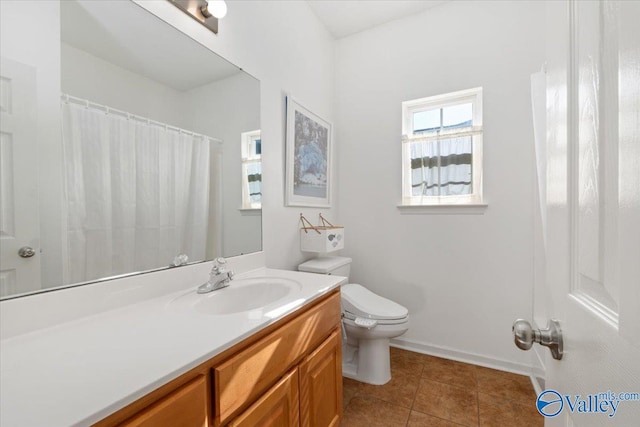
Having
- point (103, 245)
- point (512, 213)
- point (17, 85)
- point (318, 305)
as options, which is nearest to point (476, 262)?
point (512, 213)

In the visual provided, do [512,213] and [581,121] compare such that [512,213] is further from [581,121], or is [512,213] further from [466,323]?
[581,121]

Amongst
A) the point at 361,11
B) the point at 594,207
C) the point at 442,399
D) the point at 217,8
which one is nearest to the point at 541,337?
the point at 594,207

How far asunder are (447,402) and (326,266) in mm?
1082

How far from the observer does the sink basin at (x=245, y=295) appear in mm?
1094

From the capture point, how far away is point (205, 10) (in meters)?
1.26

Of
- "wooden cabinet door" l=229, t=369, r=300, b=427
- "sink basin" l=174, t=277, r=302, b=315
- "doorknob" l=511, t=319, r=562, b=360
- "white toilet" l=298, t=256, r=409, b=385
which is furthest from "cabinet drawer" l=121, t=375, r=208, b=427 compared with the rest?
"white toilet" l=298, t=256, r=409, b=385

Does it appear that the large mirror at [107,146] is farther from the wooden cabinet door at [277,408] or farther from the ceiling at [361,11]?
the ceiling at [361,11]

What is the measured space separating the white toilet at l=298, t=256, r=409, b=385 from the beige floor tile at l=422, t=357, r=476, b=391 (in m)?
0.31

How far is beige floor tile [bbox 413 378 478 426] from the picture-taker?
59.4 inches

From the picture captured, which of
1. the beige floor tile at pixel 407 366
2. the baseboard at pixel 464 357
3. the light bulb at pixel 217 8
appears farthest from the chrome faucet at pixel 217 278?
the baseboard at pixel 464 357

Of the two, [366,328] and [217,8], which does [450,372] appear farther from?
[217,8]

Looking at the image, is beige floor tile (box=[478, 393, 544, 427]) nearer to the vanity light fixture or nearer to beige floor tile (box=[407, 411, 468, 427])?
beige floor tile (box=[407, 411, 468, 427])

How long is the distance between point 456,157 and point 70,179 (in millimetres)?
2254

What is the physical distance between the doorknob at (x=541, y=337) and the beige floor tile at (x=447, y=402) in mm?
1346
